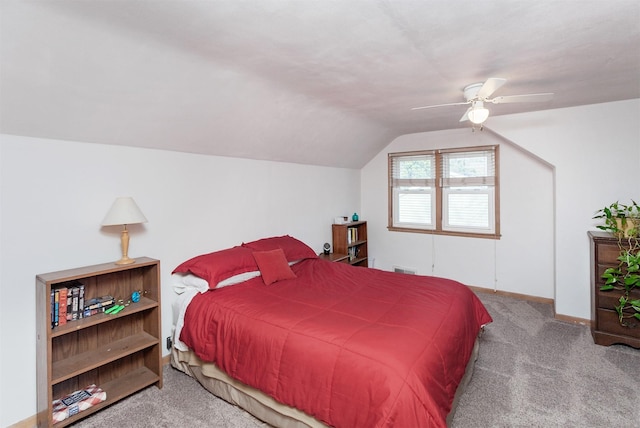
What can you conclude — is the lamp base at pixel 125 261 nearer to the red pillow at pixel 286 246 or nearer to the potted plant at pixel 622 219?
the red pillow at pixel 286 246

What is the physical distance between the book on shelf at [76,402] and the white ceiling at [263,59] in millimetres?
1779

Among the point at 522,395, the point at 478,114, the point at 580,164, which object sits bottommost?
the point at 522,395

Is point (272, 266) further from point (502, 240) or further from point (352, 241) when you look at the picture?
point (502, 240)

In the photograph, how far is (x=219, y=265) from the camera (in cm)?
280

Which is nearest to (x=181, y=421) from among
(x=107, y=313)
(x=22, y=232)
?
(x=107, y=313)

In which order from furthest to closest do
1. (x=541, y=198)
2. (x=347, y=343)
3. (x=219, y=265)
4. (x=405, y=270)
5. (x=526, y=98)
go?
(x=405, y=270), (x=541, y=198), (x=219, y=265), (x=526, y=98), (x=347, y=343)

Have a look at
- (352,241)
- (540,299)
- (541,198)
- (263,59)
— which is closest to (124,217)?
(263,59)

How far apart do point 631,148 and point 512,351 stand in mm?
2445

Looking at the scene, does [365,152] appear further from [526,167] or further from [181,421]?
[181,421]

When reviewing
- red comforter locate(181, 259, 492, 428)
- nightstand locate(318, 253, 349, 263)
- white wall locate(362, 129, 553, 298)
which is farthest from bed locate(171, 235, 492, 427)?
white wall locate(362, 129, 553, 298)

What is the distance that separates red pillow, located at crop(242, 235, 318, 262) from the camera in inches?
134

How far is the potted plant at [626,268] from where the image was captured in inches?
114

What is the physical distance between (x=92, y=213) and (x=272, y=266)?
4.97 feet

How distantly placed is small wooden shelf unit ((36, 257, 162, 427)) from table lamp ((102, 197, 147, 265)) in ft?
0.37
